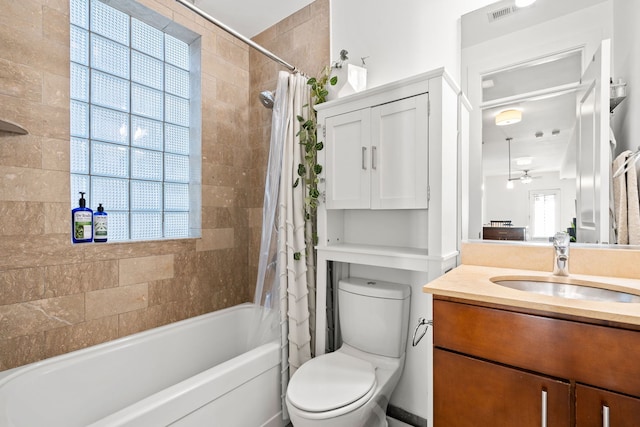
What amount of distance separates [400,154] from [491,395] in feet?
3.40

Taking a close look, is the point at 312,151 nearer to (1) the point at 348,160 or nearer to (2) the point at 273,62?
(1) the point at 348,160

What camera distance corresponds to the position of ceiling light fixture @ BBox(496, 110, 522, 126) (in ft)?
4.64

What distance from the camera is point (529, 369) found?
0.85 meters

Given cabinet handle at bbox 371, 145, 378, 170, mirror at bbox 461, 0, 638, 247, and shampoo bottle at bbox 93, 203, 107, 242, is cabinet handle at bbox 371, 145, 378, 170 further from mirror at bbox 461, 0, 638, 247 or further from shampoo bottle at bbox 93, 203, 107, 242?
shampoo bottle at bbox 93, 203, 107, 242

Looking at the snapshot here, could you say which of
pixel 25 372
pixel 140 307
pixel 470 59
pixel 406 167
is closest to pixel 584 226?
pixel 406 167

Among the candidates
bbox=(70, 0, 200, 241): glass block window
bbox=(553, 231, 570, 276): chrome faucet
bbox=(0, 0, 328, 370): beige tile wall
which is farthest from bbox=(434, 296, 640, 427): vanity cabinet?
bbox=(70, 0, 200, 241): glass block window

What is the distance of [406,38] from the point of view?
1729mm

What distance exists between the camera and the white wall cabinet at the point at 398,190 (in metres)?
1.38

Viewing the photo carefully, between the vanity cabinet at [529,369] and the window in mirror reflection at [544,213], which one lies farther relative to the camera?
the window in mirror reflection at [544,213]

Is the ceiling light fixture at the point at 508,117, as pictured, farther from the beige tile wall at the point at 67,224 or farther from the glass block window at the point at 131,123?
the glass block window at the point at 131,123

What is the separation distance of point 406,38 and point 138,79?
1.77m

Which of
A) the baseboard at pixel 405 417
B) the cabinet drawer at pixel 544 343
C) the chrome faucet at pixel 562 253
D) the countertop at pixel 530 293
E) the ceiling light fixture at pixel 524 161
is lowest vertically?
the baseboard at pixel 405 417

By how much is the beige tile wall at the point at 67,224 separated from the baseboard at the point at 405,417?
1.39m

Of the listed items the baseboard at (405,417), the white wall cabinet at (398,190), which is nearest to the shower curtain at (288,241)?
the white wall cabinet at (398,190)
